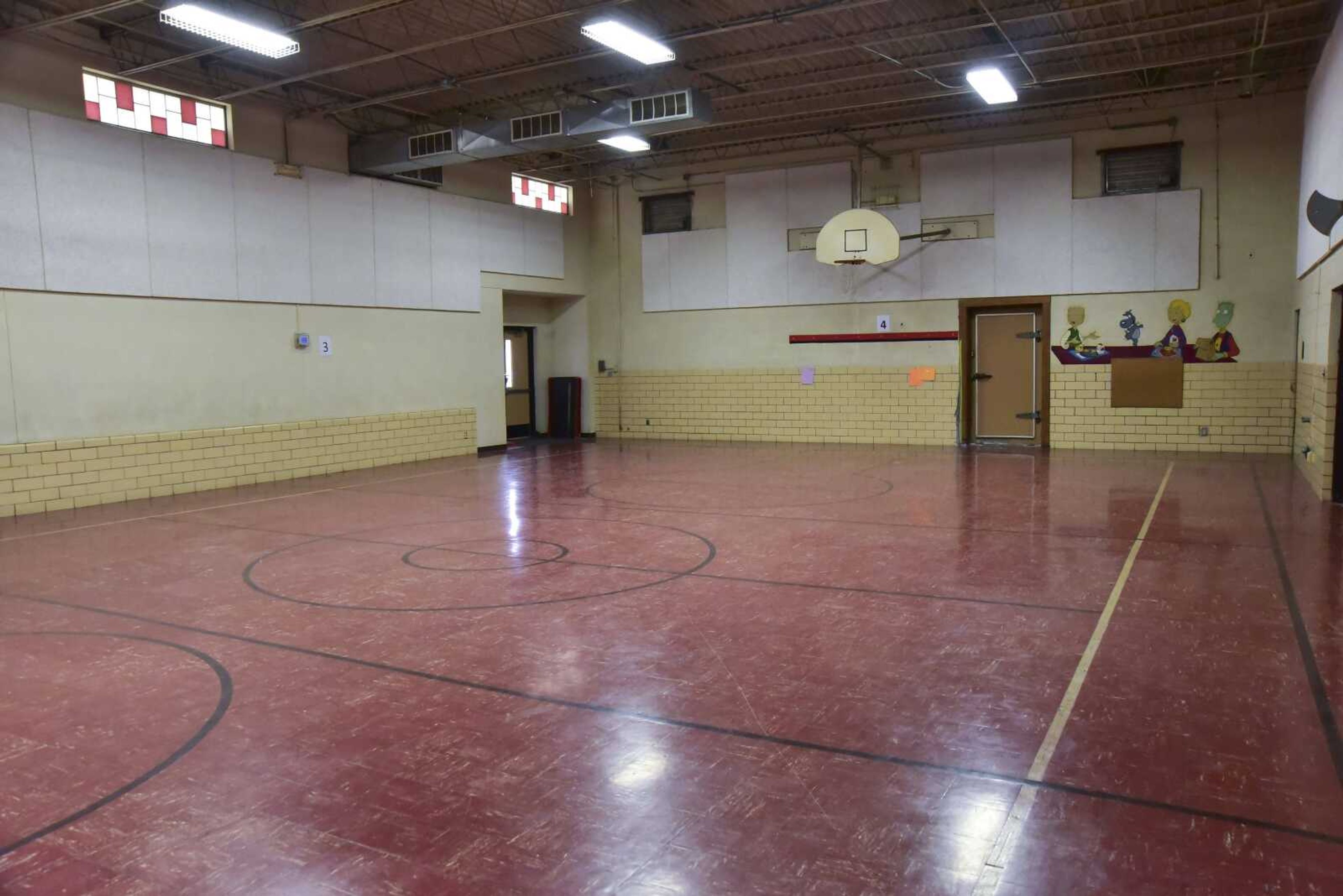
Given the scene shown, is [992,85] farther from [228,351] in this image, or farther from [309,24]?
[228,351]

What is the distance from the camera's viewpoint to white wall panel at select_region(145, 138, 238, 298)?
1059 centimetres

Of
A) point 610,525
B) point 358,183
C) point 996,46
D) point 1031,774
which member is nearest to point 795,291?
point 996,46

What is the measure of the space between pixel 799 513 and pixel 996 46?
6202mm

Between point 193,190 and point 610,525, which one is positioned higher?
point 193,190

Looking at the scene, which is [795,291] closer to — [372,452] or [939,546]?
[372,452]

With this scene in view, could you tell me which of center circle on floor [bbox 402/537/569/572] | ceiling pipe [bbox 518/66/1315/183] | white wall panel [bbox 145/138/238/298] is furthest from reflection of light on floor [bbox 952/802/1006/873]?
ceiling pipe [bbox 518/66/1315/183]

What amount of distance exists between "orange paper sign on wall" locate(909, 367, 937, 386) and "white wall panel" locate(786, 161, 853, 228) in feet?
9.36

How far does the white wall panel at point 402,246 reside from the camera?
13.4 m

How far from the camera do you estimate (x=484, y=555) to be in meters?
7.07

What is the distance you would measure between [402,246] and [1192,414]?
11645 millimetres

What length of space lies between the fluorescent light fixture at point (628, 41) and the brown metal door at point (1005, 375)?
7.37 meters

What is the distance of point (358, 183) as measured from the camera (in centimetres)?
1309

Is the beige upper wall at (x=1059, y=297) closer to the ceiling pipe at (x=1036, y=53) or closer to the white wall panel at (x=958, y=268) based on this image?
the white wall panel at (x=958, y=268)

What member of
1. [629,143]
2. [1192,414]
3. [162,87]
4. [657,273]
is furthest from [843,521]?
[657,273]
